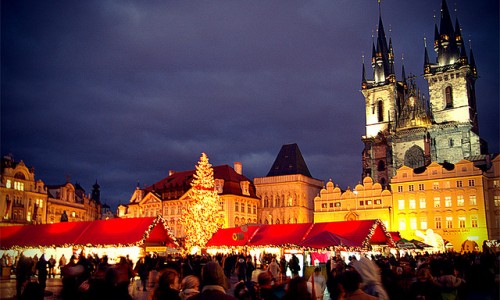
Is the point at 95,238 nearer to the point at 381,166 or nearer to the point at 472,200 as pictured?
the point at 472,200

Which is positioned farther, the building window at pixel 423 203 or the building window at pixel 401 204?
the building window at pixel 401 204

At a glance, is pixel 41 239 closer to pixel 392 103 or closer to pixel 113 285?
pixel 113 285

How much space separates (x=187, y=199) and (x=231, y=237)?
31059 mm

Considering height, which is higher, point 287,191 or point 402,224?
point 287,191

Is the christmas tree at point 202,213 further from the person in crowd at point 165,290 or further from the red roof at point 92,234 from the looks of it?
the person in crowd at point 165,290

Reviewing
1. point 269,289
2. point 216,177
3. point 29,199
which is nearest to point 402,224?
point 216,177

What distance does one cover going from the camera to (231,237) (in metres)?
34.1

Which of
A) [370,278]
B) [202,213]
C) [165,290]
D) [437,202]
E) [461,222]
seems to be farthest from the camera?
[437,202]

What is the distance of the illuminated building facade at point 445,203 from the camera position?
169ft

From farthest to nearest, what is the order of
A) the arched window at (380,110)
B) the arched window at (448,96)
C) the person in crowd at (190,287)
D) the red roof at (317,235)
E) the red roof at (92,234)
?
the arched window at (380,110) < the arched window at (448,96) < the red roof at (92,234) < the red roof at (317,235) < the person in crowd at (190,287)

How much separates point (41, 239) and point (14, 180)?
37090 mm

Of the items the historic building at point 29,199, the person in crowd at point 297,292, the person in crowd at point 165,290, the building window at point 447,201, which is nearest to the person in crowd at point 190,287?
the person in crowd at point 165,290

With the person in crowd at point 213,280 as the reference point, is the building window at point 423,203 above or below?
above

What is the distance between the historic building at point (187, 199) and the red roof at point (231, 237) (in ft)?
87.3
